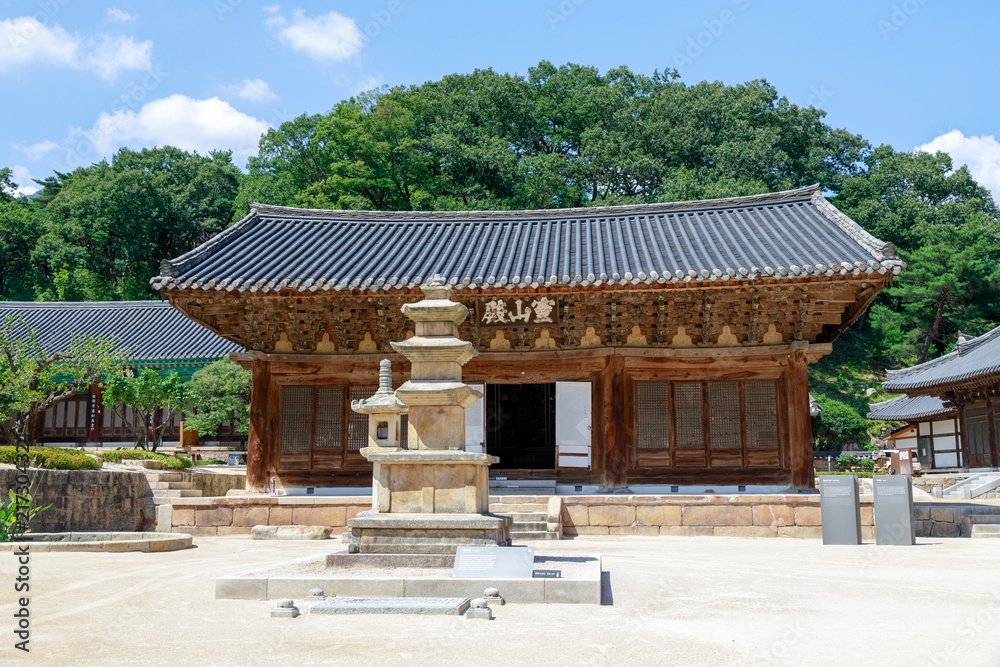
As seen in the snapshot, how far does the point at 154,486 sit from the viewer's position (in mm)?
17000

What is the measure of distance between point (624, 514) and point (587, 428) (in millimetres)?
2874

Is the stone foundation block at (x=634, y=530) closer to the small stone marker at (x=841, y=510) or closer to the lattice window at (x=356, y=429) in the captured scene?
the small stone marker at (x=841, y=510)

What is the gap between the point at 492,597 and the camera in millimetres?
6934

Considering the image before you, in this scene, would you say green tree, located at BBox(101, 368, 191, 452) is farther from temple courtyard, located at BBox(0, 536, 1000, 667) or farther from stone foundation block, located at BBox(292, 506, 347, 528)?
temple courtyard, located at BBox(0, 536, 1000, 667)

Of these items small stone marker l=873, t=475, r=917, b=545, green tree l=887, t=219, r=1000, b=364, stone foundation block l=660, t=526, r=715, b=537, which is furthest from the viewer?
green tree l=887, t=219, r=1000, b=364

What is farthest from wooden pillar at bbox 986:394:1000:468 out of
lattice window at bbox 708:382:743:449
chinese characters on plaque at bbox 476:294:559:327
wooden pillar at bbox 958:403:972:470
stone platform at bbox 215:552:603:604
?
stone platform at bbox 215:552:603:604

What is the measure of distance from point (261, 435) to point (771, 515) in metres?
10.1

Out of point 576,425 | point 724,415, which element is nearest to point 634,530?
point 576,425

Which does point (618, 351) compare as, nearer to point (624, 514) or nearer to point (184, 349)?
point (624, 514)

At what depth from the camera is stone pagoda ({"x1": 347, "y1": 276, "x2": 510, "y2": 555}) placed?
335 inches

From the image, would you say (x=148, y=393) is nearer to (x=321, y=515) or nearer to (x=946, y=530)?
(x=321, y=515)

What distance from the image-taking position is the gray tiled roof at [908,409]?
31987 mm

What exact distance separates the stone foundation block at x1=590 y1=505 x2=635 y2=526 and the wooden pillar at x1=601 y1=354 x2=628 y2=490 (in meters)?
2.05

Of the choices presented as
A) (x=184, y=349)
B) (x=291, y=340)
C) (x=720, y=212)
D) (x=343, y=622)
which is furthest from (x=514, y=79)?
(x=343, y=622)
